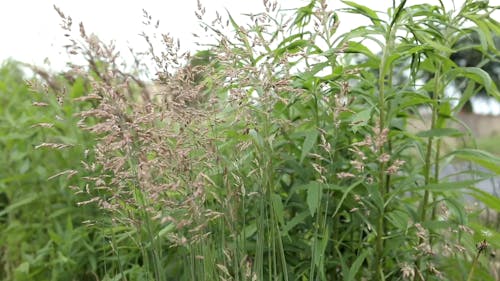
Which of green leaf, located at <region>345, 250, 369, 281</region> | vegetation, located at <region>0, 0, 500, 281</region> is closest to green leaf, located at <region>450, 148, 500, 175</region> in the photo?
vegetation, located at <region>0, 0, 500, 281</region>

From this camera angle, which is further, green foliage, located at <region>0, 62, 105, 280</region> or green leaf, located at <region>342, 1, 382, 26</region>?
green foliage, located at <region>0, 62, 105, 280</region>

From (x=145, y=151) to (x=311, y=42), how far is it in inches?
27.4

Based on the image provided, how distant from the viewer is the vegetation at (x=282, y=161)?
205cm

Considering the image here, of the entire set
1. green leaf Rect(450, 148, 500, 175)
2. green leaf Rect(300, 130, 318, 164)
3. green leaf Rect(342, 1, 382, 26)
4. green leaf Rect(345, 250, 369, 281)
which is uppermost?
green leaf Rect(342, 1, 382, 26)

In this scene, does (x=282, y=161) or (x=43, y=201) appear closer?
(x=282, y=161)

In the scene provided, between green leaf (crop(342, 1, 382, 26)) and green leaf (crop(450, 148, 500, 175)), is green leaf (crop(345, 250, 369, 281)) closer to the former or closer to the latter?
green leaf (crop(450, 148, 500, 175))

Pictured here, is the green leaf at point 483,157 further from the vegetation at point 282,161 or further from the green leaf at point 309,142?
the green leaf at point 309,142

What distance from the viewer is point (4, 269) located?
3.90m

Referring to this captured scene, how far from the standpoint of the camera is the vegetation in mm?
2055

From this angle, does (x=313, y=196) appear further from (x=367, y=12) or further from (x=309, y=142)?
(x=367, y=12)

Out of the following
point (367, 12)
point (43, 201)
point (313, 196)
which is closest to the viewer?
point (313, 196)

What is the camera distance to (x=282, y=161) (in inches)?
106

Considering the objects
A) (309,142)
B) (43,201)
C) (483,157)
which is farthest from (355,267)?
(43,201)

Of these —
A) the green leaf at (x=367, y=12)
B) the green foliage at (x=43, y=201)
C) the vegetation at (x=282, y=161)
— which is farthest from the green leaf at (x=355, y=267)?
the green foliage at (x=43, y=201)
